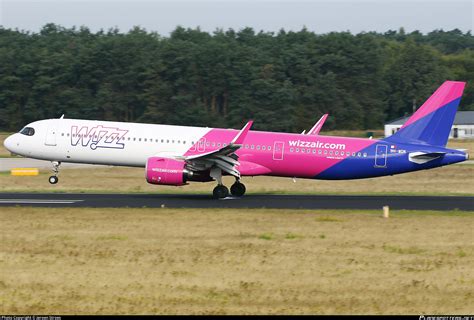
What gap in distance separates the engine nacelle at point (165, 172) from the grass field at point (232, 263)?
451 cm

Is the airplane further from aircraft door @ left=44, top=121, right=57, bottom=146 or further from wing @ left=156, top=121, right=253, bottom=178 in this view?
aircraft door @ left=44, top=121, right=57, bottom=146

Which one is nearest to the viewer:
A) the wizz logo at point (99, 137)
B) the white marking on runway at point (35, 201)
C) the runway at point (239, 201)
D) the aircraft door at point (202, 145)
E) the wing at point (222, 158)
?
the runway at point (239, 201)

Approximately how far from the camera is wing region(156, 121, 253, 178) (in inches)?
1491

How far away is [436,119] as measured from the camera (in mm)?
40250

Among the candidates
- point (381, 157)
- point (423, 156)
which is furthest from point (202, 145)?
point (423, 156)

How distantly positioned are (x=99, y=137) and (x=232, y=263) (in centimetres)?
1972

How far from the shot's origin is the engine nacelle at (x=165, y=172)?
3756cm

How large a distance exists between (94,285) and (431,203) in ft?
76.4

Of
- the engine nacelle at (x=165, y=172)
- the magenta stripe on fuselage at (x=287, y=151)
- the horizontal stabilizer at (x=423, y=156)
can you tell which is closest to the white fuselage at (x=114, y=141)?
the magenta stripe on fuselage at (x=287, y=151)

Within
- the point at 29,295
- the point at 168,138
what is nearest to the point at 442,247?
the point at 29,295

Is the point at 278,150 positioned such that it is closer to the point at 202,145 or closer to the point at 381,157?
the point at 202,145

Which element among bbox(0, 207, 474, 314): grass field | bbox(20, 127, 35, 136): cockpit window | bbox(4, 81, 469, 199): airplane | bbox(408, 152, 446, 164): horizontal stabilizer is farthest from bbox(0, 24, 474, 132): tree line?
bbox(0, 207, 474, 314): grass field

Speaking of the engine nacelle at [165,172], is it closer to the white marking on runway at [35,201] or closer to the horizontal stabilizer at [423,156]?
the white marking on runway at [35,201]

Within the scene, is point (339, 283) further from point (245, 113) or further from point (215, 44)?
point (215, 44)
